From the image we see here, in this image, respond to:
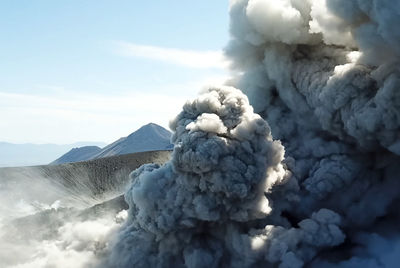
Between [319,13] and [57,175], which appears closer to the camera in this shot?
[319,13]

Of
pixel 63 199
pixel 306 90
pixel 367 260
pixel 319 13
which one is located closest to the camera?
pixel 367 260

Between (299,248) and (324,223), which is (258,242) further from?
(324,223)

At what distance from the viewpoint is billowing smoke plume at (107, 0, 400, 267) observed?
21.1 metres

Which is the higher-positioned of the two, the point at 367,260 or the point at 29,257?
the point at 367,260

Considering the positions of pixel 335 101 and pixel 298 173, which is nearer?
pixel 335 101

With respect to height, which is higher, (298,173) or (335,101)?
(335,101)

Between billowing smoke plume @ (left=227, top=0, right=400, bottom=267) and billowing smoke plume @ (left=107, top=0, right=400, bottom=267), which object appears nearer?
billowing smoke plume @ (left=227, top=0, right=400, bottom=267)

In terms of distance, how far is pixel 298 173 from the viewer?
25172 millimetres

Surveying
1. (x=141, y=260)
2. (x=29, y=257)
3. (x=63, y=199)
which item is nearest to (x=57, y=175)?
(x=63, y=199)

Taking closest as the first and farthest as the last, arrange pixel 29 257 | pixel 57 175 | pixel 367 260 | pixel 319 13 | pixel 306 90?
pixel 367 260
pixel 319 13
pixel 306 90
pixel 29 257
pixel 57 175

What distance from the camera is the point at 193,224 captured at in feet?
73.0

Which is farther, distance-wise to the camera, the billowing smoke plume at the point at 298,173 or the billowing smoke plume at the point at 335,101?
the billowing smoke plume at the point at 298,173

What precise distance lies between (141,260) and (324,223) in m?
8.31

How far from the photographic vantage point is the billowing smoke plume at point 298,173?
21.1 meters
